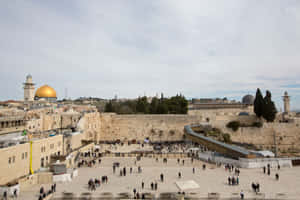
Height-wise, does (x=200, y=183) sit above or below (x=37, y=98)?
below

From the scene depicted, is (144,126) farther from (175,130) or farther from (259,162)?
(259,162)

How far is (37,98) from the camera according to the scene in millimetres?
41062

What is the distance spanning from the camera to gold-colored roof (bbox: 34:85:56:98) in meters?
41.1

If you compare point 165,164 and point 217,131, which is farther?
point 217,131

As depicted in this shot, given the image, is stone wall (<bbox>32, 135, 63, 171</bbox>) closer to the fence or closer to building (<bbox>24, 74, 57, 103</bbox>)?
the fence

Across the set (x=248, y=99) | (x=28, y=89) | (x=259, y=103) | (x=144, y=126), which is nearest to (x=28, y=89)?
(x=28, y=89)

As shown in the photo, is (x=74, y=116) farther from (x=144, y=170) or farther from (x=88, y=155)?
(x=144, y=170)

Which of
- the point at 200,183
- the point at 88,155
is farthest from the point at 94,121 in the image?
the point at 200,183

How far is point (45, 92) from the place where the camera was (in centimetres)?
4131

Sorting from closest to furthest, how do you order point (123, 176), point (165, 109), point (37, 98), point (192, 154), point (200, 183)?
point (200, 183) < point (123, 176) < point (192, 154) < point (165, 109) < point (37, 98)

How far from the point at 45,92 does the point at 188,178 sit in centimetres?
3546

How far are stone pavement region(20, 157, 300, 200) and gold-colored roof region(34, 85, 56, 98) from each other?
28.6 m

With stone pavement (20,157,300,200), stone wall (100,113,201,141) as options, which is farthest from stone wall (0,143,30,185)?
stone wall (100,113,201,141)

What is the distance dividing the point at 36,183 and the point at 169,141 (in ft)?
72.1
